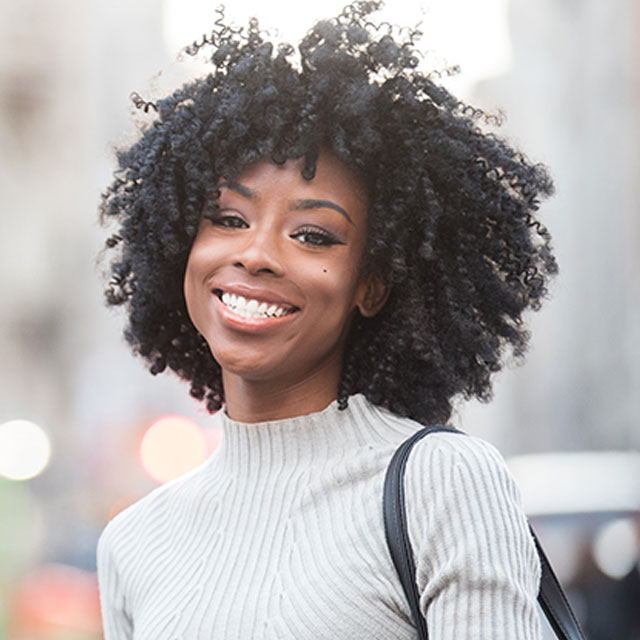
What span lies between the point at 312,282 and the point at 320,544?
25.3 inches

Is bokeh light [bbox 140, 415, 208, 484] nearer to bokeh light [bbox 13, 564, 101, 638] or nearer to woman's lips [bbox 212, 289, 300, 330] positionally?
bokeh light [bbox 13, 564, 101, 638]

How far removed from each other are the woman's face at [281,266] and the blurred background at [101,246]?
48.0 ft

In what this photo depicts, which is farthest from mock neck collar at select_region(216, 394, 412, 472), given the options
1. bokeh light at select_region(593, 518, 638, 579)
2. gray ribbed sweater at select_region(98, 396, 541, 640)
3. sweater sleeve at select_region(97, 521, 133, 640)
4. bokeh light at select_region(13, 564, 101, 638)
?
bokeh light at select_region(13, 564, 101, 638)

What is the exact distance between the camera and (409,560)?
2613mm

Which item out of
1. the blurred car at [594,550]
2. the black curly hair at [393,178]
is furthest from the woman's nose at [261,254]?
the blurred car at [594,550]

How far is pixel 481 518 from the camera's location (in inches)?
102

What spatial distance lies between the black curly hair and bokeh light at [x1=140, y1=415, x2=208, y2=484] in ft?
48.3

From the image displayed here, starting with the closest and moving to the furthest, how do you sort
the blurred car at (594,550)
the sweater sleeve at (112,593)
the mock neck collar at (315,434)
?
the mock neck collar at (315,434) → the sweater sleeve at (112,593) → the blurred car at (594,550)

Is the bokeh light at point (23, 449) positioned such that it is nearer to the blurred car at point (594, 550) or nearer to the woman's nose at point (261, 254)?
the blurred car at point (594, 550)

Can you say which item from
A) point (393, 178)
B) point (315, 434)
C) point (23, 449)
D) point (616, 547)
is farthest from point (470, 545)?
point (23, 449)

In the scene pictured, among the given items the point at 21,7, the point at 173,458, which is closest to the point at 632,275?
the point at 173,458

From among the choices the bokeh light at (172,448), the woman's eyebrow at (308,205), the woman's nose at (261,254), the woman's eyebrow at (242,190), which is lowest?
the bokeh light at (172,448)

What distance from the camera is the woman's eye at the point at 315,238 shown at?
3.02 meters

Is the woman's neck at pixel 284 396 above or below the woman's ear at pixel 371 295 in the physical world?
below
